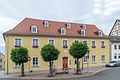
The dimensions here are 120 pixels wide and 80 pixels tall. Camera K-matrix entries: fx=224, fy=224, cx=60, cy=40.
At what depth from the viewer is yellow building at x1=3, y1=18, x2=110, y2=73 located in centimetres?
3584

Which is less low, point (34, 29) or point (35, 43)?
point (34, 29)

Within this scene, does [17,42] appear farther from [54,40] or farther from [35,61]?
[54,40]

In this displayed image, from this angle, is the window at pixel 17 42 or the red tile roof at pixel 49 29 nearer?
the window at pixel 17 42

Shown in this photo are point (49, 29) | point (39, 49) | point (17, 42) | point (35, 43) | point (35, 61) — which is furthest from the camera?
point (49, 29)

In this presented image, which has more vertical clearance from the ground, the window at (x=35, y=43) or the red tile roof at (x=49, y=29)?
the red tile roof at (x=49, y=29)

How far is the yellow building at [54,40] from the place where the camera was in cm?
3584

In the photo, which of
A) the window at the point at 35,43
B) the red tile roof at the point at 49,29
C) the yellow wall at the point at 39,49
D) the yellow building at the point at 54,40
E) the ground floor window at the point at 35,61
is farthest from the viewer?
the window at the point at 35,43

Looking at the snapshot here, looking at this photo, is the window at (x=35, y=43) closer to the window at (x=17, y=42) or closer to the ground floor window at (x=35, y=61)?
the ground floor window at (x=35, y=61)

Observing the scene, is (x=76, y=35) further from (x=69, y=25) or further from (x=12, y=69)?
(x=12, y=69)

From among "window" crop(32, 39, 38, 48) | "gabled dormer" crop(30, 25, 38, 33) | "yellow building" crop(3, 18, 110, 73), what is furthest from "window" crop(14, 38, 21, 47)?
"gabled dormer" crop(30, 25, 38, 33)

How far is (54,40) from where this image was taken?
40.0m

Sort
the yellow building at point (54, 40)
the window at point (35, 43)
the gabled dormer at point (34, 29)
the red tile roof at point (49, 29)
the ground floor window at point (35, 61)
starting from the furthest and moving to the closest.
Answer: the gabled dormer at point (34, 29) < the window at point (35, 43) < the ground floor window at point (35, 61) < the red tile roof at point (49, 29) < the yellow building at point (54, 40)

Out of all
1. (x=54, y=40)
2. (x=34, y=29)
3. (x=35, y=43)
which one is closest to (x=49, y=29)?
(x=54, y=40)

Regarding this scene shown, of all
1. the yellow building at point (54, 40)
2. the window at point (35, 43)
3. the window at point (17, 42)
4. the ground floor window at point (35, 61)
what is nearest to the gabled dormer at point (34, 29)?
the yellow building at point (54, 40)
